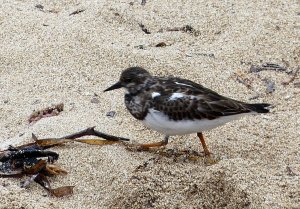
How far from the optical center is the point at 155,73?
15.6 feet

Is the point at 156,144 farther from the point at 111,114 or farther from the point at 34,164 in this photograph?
the point at 34,164

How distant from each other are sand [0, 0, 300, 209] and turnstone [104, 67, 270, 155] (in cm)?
20

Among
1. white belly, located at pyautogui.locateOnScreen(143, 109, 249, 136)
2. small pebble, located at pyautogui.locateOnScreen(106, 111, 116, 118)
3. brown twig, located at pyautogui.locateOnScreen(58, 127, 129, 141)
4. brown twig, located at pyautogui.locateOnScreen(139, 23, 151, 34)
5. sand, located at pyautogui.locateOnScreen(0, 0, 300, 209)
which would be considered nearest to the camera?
sand, located at pyautogui.locateOnScreen(0, 0, 300, 209)

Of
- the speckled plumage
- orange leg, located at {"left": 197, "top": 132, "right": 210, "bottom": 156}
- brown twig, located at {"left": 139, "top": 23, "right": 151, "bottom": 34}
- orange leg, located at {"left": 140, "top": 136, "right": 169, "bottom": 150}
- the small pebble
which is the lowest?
the small pebble

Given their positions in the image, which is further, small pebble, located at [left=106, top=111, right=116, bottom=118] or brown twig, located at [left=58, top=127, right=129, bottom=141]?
small pebble, located at [left=106, top=111, right=116, bottom=118]

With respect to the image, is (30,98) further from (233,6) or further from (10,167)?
(233,6)

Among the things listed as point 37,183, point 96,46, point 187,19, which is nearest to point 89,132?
point 37,183

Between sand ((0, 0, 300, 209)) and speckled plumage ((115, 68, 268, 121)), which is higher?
speckled plumage ((115, 68, 268, 121))

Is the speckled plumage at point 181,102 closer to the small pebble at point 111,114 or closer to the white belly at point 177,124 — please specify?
the white belly at point 177,124

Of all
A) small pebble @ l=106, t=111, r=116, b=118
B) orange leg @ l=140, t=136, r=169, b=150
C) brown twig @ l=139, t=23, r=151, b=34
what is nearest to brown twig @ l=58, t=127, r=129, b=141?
orange leg @ l=140, t=136, r=169, b=150

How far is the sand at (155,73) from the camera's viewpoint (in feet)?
11.2

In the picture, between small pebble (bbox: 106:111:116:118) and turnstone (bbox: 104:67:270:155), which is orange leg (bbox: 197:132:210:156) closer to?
turnstone (bbox: 104:67:270:155)

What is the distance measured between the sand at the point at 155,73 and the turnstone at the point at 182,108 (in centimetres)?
20

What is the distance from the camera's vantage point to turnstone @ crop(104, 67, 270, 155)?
11.9 feet
